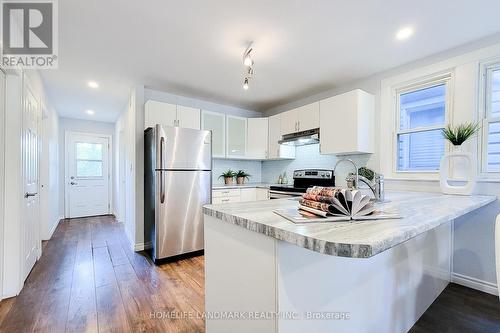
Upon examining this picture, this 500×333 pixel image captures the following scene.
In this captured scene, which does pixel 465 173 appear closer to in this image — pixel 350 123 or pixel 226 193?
pixel 350 123

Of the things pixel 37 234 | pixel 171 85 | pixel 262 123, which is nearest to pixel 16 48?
pixel 171 85

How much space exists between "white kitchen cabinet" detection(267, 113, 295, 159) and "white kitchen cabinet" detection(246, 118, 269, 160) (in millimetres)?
99

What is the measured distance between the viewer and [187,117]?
3.54m

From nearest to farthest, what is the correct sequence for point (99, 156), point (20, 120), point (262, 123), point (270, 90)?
point (20, 120) < point (270, 90) < point (262, 123) < point (99, 156)

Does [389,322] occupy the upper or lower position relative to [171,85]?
lower

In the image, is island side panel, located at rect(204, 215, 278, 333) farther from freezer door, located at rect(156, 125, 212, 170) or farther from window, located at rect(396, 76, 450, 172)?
window, located at rect(396, 76, 450, 172)

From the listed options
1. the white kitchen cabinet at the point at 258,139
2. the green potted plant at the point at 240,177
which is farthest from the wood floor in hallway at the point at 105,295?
the white kitchen cabinet at the point at 258,139

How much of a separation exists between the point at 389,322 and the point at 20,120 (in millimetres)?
3444

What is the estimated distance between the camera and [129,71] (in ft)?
9.50

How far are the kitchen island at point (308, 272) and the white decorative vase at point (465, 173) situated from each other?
668 millimetres

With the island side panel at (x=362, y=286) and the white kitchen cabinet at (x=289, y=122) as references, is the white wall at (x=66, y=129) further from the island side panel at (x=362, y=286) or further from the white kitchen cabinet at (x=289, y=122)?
the island side panel at (x=362, y=286)

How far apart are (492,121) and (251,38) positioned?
7.94ft

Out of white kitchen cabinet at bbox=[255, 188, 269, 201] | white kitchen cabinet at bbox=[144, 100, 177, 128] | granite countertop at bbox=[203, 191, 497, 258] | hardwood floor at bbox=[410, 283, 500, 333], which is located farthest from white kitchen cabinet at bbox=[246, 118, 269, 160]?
granite countertop at bbox=[203, 191, 497, 258]

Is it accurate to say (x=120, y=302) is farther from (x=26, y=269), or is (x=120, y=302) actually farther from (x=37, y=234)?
(x=37, y=234)
